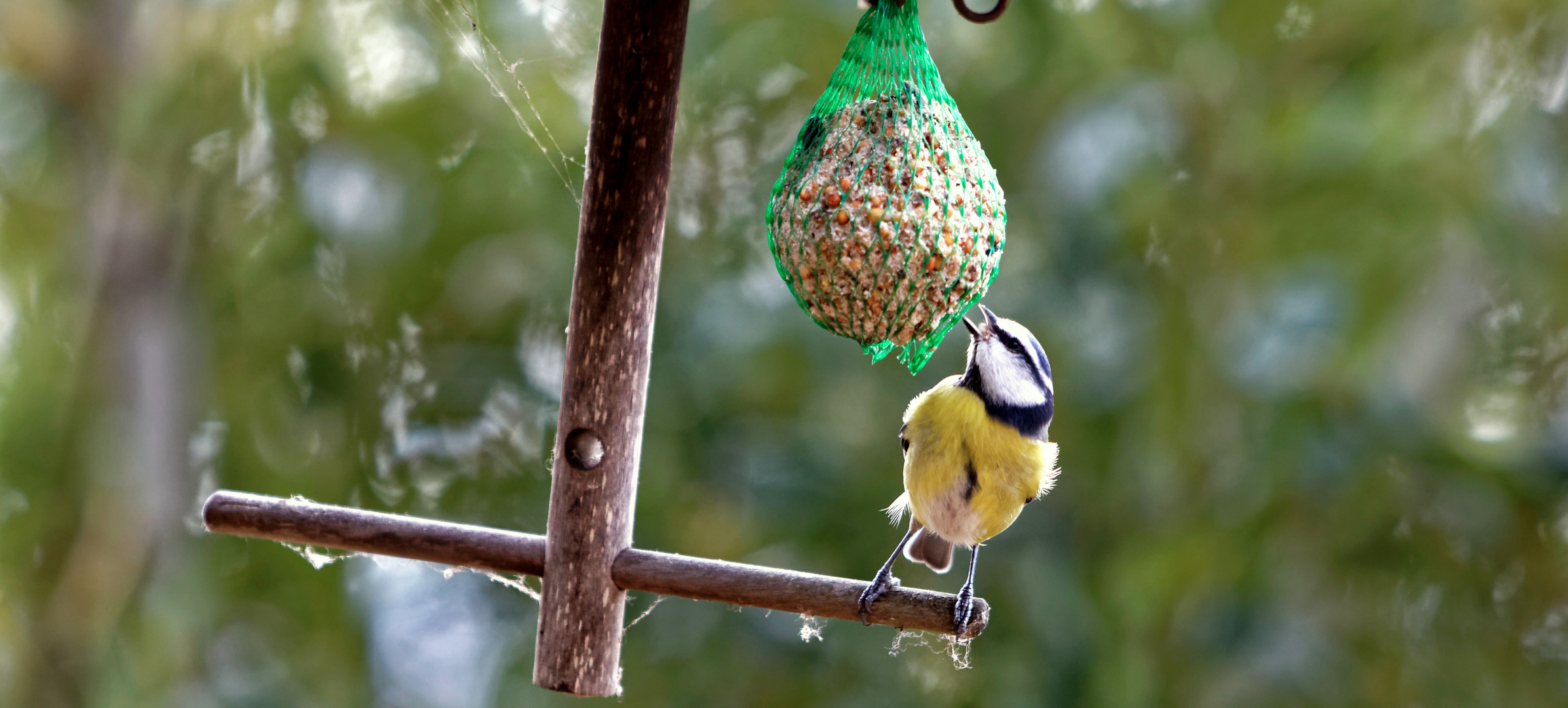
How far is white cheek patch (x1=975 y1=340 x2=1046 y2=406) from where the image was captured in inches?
63.5

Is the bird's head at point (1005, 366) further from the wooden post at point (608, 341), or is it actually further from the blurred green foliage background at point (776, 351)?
the blurred green foliage background at point (776, 351)

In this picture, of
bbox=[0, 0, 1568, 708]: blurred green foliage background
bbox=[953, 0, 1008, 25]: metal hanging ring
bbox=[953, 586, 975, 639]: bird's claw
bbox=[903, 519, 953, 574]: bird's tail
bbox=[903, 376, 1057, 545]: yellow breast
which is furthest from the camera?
bbox=[0, 0, 1568, 708]: blurred green foliage background

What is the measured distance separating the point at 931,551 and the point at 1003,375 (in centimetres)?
47

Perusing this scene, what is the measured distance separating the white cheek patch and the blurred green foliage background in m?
1.01

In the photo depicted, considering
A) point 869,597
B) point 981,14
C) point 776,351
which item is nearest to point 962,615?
point 869,597

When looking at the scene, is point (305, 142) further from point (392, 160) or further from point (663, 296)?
point (663, 296)

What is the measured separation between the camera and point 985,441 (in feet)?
5.28

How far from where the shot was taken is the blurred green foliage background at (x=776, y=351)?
254 centimetres

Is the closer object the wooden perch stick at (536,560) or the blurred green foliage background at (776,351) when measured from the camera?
the wooden perch stick at (536,560)

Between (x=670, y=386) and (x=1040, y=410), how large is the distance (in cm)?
130

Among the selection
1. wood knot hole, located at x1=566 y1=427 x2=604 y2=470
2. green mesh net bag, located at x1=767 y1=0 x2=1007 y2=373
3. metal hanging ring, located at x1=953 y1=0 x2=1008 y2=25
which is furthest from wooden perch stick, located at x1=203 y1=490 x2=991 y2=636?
metal hanging ring, located at x1=953 y1=0 x2=1008 y2=25

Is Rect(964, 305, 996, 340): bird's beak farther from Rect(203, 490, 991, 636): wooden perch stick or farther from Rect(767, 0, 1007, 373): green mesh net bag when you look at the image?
Rect(203, 490, 991, 636): wooden perch stick

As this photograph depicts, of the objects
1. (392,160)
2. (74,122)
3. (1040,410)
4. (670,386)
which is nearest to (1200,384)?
(1040,410)

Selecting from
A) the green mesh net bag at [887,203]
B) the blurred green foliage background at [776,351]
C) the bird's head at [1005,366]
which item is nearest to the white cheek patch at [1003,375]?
the bird's head at [1005,366]
